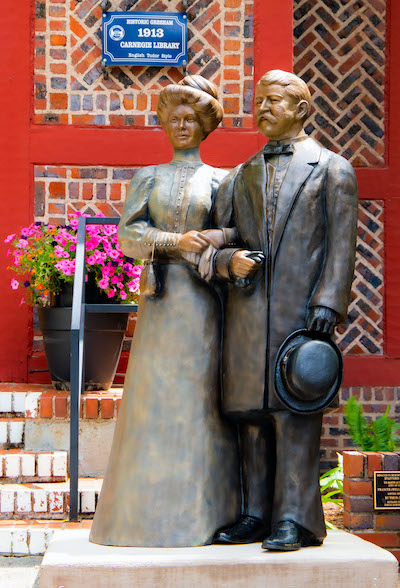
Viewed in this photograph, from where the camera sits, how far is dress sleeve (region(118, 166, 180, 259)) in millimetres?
3072

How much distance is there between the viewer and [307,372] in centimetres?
284

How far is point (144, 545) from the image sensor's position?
2.94 metres

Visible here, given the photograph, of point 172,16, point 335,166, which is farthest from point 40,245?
point 335,166

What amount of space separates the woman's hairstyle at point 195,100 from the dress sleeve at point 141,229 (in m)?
0.24

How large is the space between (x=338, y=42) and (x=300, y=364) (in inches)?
181

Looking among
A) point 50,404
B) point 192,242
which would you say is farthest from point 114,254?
point 192,242

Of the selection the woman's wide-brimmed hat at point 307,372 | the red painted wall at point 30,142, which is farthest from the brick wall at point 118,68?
the woman's wide-brimmed hat at point 307,372

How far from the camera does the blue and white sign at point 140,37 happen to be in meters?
5.75

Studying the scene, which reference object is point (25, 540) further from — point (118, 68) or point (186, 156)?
point (118, 68)

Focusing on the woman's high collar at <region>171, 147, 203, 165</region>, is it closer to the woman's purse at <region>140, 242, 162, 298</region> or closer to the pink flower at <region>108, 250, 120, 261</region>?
the woman's purse at <region>140, 242, 162, 298</region>

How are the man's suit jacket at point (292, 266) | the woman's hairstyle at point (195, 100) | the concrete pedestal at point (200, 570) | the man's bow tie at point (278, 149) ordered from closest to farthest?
the concrete pedestal at point (200, 570)
the man's suit jacket at point (292, 266)
the man's bow tie at point (278, 149)
the woman's hairstyle at point (195, 100)

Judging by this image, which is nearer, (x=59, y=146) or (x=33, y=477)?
(x=33, y=477)

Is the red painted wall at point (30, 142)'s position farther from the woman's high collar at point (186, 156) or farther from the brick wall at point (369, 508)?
the woman's high collar at point (186, 156)

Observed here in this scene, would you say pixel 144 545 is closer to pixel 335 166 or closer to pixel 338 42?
pixel 335 166
